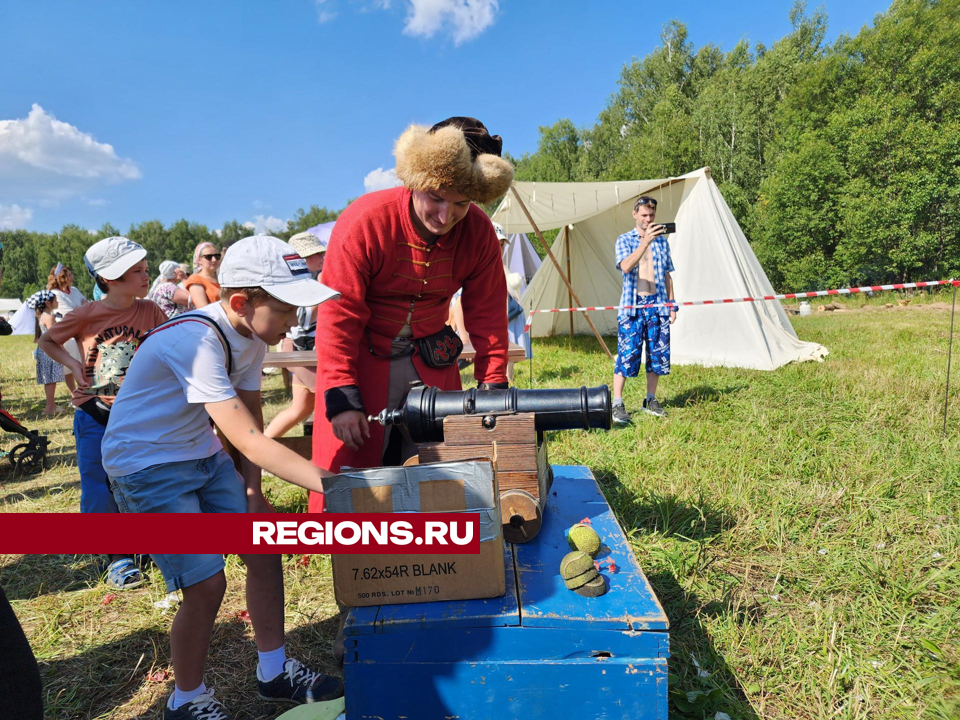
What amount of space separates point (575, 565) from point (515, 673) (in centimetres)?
32

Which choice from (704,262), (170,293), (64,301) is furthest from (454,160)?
(64,301)

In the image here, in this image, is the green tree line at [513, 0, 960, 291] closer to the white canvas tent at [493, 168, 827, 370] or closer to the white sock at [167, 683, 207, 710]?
the white canvas tent at [493, 168, 827, 370]

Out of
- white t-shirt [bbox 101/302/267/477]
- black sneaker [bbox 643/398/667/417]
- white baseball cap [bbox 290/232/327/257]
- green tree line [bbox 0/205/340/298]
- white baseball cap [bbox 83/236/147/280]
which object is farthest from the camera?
green tree line [bbox 0/205/340/298]

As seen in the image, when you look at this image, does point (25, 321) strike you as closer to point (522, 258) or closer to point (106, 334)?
point (106, 334)

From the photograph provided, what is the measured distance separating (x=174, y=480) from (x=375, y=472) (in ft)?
2.45

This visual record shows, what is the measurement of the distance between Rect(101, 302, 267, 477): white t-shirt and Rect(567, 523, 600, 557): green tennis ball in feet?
3.69

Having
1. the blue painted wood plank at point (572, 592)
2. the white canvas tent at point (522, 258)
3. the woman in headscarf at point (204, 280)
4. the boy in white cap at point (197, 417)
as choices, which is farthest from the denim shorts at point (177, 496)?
the white canvas tent at point (522, 258)

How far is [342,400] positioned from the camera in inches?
78.8

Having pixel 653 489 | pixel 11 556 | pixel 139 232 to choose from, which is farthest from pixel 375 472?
pixel 139 232

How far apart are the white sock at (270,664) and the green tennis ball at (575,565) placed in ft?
3.60

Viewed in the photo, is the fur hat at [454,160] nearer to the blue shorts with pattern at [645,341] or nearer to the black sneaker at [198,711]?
the black sneaker at [198,711]

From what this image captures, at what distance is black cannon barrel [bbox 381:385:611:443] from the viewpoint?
5.80ft

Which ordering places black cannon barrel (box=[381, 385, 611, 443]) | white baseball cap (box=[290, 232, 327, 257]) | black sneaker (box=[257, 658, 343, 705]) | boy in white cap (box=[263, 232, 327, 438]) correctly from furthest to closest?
white baseball cap (box=[290, 232, 327, 257])
boy in white cap (box=[263, 232, 327, 438])
black sneaker (box=[257, 658, 343, 705])
black cannon barrel (box=[381, 385, 611, 443])

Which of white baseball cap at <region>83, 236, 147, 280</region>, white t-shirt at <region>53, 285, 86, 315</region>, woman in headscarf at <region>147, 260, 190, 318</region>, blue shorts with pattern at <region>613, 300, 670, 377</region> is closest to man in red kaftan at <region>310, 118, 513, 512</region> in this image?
white baseball cap at <region>83, 236, 147, 280</region>
